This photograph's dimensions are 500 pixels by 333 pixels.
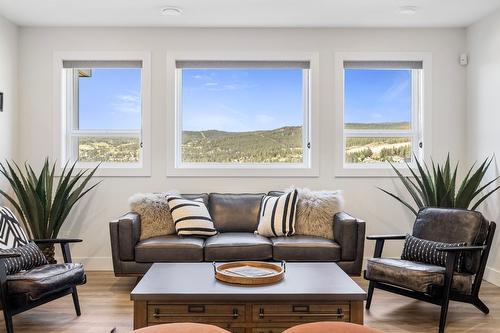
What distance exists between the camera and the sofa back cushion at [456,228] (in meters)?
3.35

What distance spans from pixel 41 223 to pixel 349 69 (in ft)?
11.8

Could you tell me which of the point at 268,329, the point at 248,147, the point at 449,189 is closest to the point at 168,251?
the point at 268,329

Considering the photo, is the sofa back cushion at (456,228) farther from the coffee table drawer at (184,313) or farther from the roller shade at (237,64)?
the roller shade at (237,64)

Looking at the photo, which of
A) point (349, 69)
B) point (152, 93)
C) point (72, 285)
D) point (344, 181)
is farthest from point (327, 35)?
point (72, 285)

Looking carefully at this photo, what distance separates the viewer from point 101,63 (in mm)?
4934

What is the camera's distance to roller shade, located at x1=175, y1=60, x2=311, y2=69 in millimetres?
4934

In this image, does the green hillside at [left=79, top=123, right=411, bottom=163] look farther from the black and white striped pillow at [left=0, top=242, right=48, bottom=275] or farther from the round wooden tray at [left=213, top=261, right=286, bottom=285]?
the round wooden tray at [left=213, top=261, right=286, bottom=285]

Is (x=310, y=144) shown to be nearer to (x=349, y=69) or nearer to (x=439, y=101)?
(x=349, y=69)

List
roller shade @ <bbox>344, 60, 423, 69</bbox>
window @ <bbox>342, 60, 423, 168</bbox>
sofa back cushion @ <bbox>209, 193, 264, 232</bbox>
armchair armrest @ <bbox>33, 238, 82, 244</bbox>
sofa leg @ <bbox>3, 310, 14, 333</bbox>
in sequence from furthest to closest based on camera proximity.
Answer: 1. window @ <bbox>342, 60, 423, 168</bbox>
2. roller shade @ <bbox>344, 60, 423, 69</bbox>
3. sofa back cushion @ <bbox>209, 193, 264, 232</bbox>
4. armchair armrest @ <bbox>33, 238, 82, 244</bbox>
5. sofa leg @ <bbox>3, 310, 14, 333</bbox>

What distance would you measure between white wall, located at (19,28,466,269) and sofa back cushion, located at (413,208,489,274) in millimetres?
1210

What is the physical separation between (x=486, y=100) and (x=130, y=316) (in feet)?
13.0

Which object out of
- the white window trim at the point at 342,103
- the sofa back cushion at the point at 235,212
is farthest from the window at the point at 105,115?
the white window trim at the point at 342,103

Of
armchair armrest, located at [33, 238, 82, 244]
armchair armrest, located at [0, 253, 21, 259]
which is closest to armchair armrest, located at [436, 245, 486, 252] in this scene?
armchair armrest, located at [33, 238, 82, 244]

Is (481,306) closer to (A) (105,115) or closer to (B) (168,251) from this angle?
(B) (168,251)
